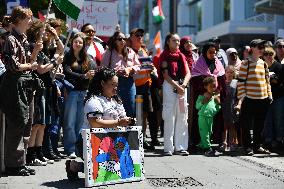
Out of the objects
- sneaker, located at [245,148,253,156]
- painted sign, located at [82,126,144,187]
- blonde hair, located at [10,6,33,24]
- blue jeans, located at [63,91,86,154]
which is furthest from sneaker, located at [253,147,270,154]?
blonde hair, located at [10,6,33,24]

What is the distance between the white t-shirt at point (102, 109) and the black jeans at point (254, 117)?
10.8 ft

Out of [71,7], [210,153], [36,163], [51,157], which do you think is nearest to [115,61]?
[71,7]

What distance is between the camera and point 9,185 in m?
6.61

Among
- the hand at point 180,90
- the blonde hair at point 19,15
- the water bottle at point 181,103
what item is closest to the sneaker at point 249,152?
the water bottle at point 181,103

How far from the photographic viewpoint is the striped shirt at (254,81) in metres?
9.72

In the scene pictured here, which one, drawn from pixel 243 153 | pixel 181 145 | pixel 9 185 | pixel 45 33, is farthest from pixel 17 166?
pixel 243 153

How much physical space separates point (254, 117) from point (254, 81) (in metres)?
0.58

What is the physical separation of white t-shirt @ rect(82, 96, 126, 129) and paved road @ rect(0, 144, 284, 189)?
0.77 meters

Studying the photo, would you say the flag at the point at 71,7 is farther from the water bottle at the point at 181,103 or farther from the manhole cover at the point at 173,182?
the manhole cover at the point at 173,182

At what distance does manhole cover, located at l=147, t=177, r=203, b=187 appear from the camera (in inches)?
268

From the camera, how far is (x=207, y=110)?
9.91 meters

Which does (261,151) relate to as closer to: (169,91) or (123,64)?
(169,91)

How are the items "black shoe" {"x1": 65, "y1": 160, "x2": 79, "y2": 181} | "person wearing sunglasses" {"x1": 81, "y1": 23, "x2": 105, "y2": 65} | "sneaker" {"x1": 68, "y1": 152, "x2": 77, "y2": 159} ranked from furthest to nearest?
"person wearing sunglasses" {"x1": 81, "y1": 23, "x2": 105, "y2": 65} → "sneaker" {"x1": 68, "y1": 152, "x2": 77, "y2": 159} → "black shoe" {"x1": 65, "y1": 160, "x2": 79, "y2": 181}

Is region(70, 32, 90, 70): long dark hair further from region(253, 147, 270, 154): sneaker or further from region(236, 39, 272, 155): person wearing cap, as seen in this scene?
region(253, 147, 270, 154): sneaker
